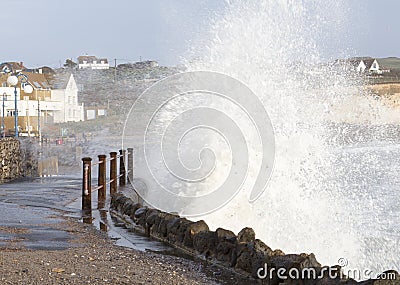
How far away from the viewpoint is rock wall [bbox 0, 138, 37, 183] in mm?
17312

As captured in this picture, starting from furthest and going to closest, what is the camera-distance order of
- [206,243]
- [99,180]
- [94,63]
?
[94,63]
[99,180]
[206,243]

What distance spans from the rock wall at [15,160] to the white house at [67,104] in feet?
172

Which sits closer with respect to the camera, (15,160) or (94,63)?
(15,160)

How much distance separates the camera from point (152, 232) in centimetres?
852

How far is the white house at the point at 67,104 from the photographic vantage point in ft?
239

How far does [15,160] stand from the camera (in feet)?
60.7

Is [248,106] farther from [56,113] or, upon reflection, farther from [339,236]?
[56,113]

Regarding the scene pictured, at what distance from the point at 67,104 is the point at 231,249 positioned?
6919cm

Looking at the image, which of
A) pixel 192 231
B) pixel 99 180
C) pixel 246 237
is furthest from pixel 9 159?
pixel 246 237

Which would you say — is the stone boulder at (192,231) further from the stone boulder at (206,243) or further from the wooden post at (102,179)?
the wooden post at (102,179)

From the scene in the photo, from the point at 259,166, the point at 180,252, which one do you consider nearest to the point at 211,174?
the point at 259,166

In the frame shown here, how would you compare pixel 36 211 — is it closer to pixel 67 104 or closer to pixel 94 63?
pixel 67 104

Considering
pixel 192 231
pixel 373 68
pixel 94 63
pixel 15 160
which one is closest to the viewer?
pixel 192 231

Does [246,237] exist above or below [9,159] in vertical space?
below
